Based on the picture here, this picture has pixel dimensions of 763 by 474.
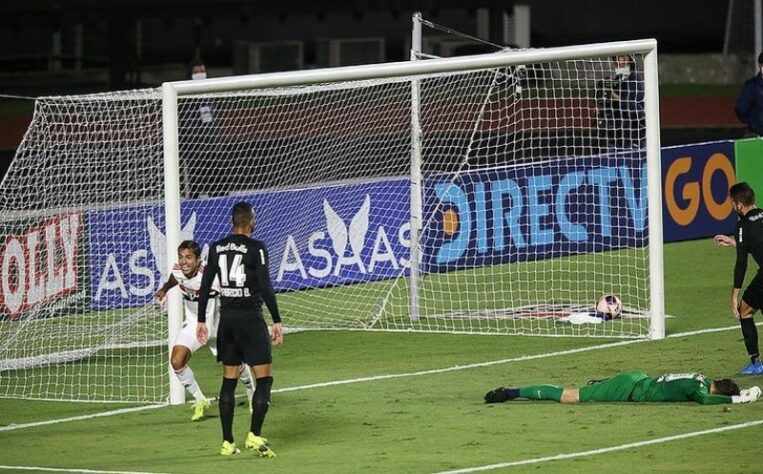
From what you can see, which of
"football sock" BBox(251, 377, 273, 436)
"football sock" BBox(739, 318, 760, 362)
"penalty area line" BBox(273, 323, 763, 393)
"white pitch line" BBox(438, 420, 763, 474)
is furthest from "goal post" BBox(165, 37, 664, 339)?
"white pitch line" BBox(438, 420, 763, 474)

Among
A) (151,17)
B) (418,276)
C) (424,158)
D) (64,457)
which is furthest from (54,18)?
(64,457)

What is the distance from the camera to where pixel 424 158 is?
20.3 meters

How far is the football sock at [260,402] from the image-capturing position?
11.1 meters

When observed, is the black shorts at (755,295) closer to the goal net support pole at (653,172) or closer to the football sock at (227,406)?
the goal net support pole at (653,172)

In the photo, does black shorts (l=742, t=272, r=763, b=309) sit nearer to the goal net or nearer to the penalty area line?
the goal net

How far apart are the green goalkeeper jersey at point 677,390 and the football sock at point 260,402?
3118mm

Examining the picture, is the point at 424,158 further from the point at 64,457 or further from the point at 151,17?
the point at 151,17

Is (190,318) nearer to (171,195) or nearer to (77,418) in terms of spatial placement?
(171,195)

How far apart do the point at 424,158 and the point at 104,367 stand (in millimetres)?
6266

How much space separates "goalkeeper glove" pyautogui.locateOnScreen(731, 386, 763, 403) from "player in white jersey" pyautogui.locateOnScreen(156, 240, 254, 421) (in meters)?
3.78

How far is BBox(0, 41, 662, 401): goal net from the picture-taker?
52.0 feet

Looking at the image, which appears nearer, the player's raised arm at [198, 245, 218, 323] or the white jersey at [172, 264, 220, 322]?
the player's raised arm at [198, 245, 218, 323]

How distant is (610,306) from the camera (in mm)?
17203

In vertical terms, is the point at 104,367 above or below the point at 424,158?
below
